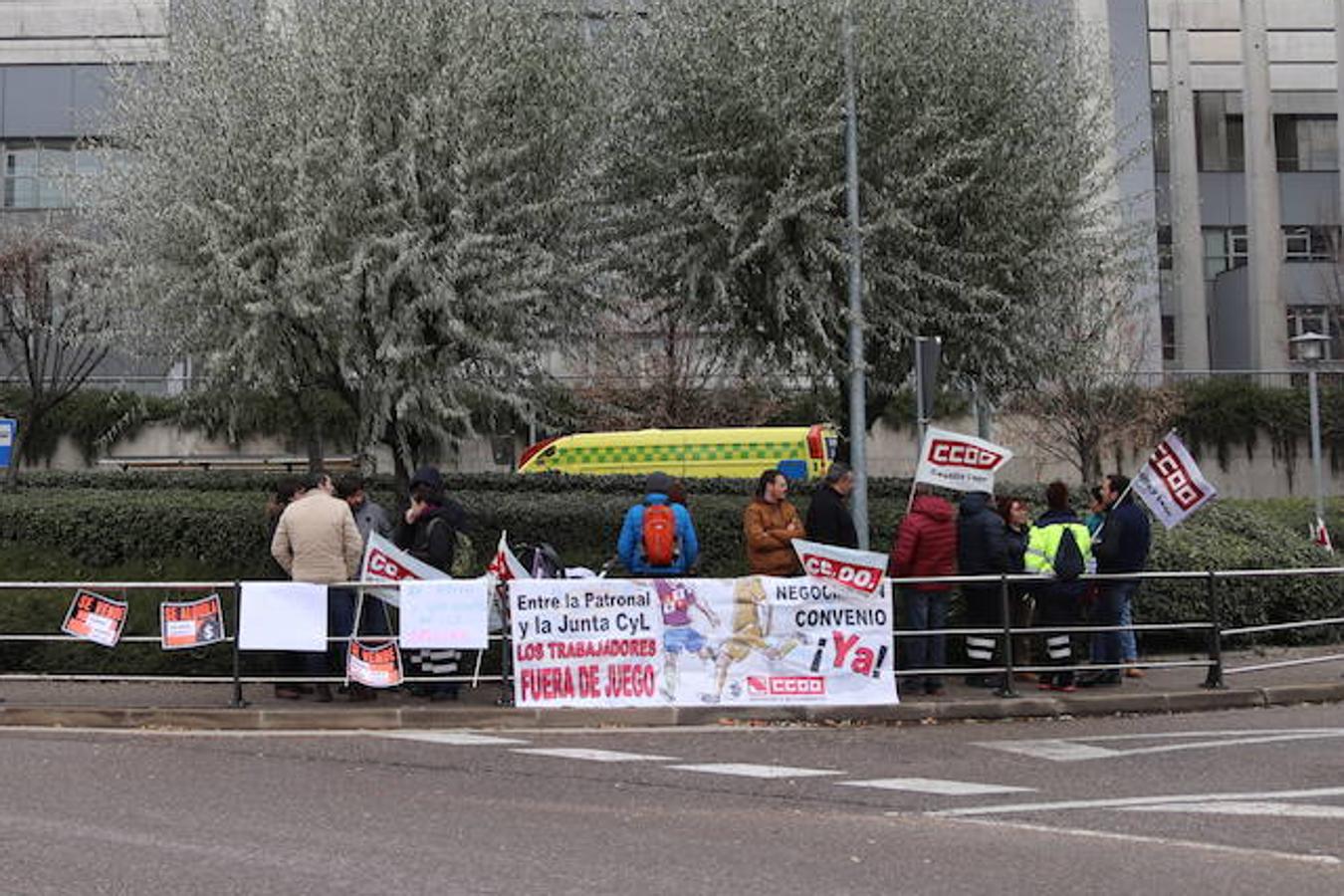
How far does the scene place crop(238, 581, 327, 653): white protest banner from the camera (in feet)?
38.8

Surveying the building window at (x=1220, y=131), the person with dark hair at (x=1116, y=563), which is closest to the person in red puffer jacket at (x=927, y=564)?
the person with dark hair at (x=1116, y=563)

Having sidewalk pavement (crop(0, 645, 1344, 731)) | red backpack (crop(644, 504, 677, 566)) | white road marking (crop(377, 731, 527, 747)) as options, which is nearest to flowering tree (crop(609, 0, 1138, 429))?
red backpack (crop(644, 504, 677, 566))

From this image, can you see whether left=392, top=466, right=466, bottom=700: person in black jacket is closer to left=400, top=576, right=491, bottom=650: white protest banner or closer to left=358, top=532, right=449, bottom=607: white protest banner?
left=358, top=532, right=449, bottom=607: white protest banner

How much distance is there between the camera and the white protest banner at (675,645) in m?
11.8

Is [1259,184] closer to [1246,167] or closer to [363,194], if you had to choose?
[1246,167]

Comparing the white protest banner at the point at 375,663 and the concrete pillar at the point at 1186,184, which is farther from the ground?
the concrete pillar at the point at 1186,184

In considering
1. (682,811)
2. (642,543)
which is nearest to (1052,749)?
(682,811)

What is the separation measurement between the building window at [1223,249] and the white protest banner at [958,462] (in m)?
35.4

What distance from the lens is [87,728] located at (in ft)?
37.4

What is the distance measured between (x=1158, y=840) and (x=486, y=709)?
238 inches

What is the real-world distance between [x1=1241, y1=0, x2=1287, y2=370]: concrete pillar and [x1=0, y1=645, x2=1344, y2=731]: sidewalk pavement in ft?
99.6

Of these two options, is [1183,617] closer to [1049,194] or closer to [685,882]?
[1049,194]

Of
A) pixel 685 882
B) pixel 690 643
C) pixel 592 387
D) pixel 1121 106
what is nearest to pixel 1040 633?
pixel 690 643

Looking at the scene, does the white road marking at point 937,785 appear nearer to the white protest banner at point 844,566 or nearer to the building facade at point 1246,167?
the white protest banner at point 844,566
